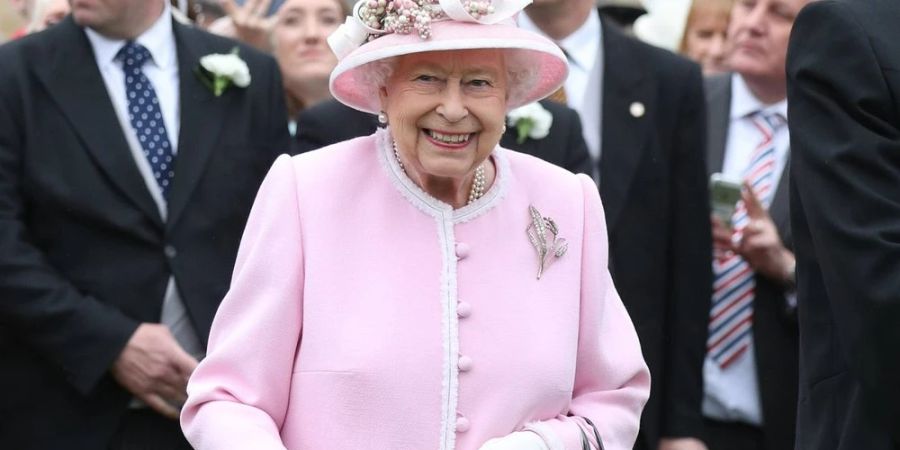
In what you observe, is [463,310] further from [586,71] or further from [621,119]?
[586,71]

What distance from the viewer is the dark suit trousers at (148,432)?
5.64 meters

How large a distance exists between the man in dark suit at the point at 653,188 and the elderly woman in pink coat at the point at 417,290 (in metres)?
1.82

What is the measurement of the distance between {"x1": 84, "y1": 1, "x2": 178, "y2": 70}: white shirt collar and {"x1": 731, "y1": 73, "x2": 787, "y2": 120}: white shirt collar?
2.08m

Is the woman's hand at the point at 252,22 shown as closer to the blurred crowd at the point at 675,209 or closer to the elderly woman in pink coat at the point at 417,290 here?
the blurred crowd at the point at 675,209

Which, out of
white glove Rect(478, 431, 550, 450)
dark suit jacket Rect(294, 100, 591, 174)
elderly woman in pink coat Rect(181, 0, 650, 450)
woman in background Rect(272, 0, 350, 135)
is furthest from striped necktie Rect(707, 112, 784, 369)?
white glove Rect(478, 431, 550, 450)

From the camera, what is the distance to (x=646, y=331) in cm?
594

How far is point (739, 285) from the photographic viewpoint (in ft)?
20.8

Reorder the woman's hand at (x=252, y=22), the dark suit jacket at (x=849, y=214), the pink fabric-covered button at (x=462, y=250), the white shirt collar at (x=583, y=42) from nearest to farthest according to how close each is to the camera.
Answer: the dark suit jacket at (x=849, y=214) → the pink fabric-covered button at (x=462, y=250) → the white shirt collar at (x=583, y=42) → the woman's hand at (x=252, y=22)

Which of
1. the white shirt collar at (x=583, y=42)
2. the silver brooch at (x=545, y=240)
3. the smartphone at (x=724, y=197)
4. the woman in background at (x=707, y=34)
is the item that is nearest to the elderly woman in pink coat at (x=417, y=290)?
the silver brooch at (x=545, y=240)

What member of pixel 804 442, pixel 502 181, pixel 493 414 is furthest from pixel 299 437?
pixel 804 442

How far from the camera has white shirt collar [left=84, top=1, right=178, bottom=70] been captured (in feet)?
19.1

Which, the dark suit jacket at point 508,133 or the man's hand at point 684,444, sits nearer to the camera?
the dark suit jacket at point 508,133

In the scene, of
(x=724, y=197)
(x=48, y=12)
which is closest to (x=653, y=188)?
(x=724, y=197)

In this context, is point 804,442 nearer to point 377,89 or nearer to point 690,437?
point 377,89
